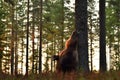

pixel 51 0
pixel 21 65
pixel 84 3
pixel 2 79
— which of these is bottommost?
pixel 21 65

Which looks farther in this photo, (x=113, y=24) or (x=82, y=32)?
(x=113, y=24)

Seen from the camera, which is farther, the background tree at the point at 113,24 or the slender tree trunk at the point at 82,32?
the background tree at the point at 113,24

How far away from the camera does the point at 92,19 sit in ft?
218

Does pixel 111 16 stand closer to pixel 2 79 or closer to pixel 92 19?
pixel 92 19

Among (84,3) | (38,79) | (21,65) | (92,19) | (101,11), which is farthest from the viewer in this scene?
(21,65)

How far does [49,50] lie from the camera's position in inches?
3027

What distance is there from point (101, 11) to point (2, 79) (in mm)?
10967

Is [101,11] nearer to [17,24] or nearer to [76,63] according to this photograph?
[76,63]

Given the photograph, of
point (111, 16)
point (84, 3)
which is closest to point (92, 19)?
point (111, 16)

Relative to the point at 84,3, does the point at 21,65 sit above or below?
below

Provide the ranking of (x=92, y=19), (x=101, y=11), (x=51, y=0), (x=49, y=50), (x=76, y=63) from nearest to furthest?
1. (x=76, y=63)
2. (x=101, y=11)
3. (x=51, y=0)
4. (x=92, y=19)
5. (x=49, y=50)

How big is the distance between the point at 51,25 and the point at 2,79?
54.8 meters

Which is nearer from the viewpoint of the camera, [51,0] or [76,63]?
[76,63]

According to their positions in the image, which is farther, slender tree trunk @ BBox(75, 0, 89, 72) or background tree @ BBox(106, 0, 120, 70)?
background tree @ BBox(106, 0, 120, 70)
